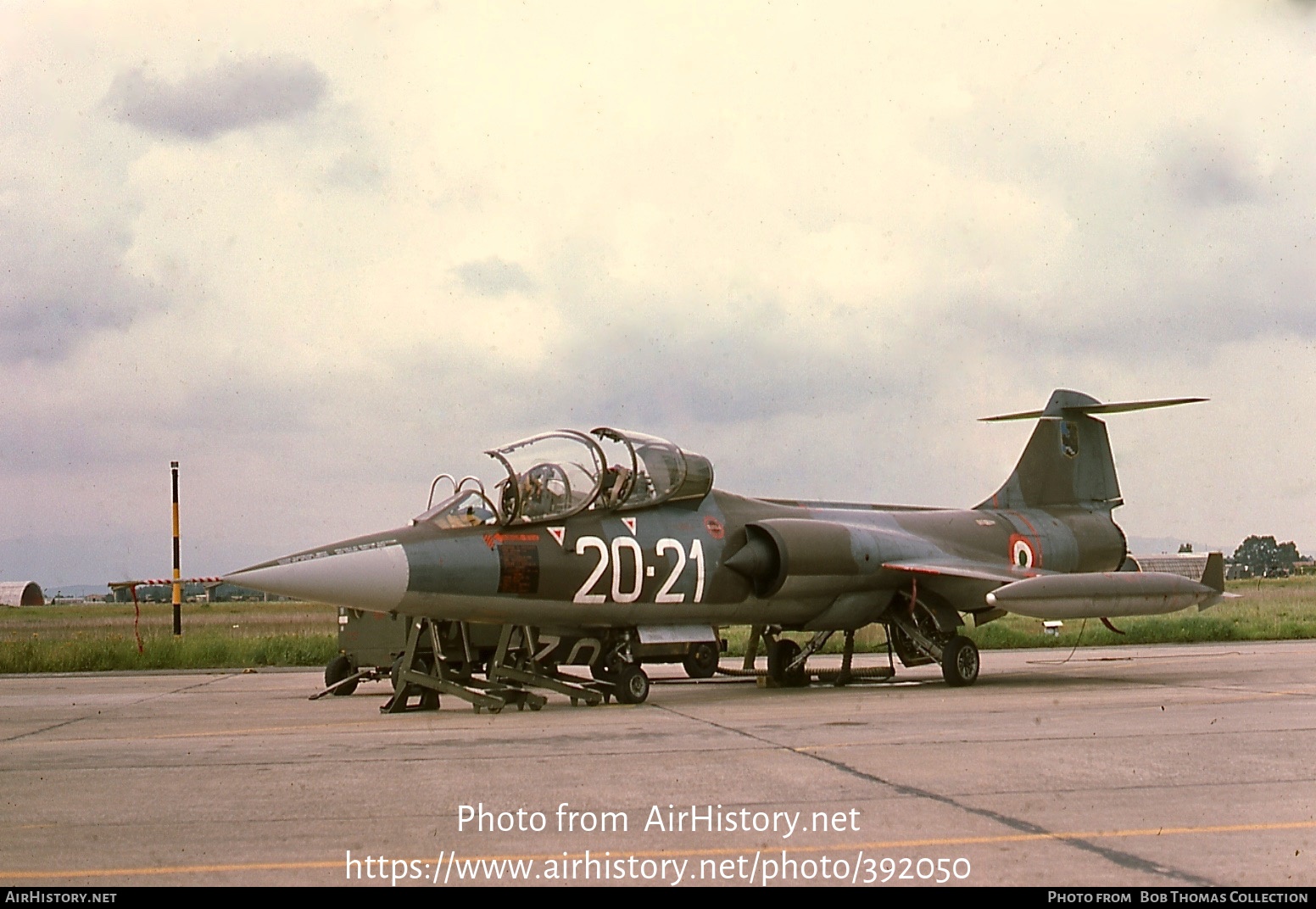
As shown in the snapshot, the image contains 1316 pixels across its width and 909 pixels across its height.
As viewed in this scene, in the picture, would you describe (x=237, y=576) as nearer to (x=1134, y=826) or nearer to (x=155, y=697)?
(x=155, y=697)

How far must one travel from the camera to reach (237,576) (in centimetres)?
1223

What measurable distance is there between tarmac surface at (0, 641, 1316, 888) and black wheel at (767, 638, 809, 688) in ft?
9.63

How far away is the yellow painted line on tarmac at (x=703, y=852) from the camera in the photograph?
18.2ft

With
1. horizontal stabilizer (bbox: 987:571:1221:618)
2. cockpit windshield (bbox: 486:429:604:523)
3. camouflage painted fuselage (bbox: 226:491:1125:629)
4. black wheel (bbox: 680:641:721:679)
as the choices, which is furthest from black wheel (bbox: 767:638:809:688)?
cockpit windshield (bbox: 486:429:604:523)

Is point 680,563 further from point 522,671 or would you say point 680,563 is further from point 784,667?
point 784,667

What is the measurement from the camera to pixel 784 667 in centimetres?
1688

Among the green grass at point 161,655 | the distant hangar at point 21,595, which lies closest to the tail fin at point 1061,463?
the green grass at point 161,655

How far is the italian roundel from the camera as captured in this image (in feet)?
61.0

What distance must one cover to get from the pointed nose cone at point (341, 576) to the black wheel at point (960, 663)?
684 centimetres

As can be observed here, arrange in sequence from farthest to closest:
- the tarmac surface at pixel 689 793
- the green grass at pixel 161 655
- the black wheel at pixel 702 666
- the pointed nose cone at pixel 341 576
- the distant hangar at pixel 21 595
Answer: the distant hangar at pixel 21 595 → the green grass at pixel 161 655 → the black wheel at pixel 702 666 → the pointed nose cone at pixel 341 576 → the tarmac surface at pixel 689 793

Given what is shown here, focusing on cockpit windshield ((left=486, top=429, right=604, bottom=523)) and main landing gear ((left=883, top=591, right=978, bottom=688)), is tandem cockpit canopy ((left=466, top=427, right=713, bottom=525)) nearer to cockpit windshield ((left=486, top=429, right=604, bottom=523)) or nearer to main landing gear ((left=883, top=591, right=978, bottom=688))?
cockpit windshield ((left=486, top=429, right=604, bottom=523))

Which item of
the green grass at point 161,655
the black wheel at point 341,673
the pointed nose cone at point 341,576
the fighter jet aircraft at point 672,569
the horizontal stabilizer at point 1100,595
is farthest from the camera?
the green grass at point 161,655

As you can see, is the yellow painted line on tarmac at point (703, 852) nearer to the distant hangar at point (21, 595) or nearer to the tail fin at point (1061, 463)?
the tail fin at point (1061, 463)

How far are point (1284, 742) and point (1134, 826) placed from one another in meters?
3.60
